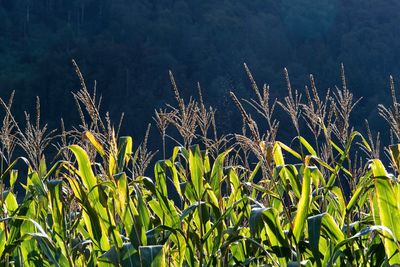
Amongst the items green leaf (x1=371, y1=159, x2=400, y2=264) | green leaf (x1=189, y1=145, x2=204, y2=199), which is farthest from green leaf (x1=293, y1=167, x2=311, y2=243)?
green leaf (x1=189, y1=145, x2=204, y2=199)

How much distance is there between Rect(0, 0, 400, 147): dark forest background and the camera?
56.8 metres

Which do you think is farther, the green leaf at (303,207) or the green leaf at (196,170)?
the green leaf at (196,170)

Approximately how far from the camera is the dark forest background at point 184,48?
56.8 metres

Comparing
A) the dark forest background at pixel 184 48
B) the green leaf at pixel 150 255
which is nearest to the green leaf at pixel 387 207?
the green leaf at pixel 150 255

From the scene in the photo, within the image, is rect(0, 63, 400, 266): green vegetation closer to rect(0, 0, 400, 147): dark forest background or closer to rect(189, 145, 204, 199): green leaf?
rect(189, 145, 204, 199): green leaf

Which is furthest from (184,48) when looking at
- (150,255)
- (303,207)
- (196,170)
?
(150,255)

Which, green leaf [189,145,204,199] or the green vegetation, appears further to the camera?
green leaf [189,145,204,199]

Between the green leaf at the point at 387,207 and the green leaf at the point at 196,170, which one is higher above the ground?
the green leaf at the point at 387,207

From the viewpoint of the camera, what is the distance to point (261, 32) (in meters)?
64.6

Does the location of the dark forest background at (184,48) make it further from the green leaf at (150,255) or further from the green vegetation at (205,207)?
the green leaf at (150,255)

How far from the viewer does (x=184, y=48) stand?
2510 inches

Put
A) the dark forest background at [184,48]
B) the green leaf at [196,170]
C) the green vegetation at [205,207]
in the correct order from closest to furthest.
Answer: the green vegetation at [205,207] < the green leaf at [196,170] < the dark forest background at [184,48]

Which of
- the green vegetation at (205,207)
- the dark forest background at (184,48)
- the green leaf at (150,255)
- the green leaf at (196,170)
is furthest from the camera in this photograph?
the dark forest background at (184,48)

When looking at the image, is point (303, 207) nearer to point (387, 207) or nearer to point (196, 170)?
point (387, 207)
